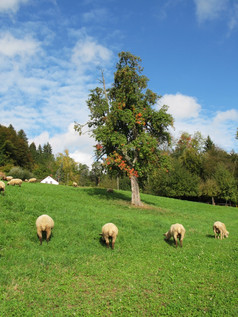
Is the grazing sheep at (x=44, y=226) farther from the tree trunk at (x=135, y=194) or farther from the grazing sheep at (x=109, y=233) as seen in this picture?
the tree trunk at (x=135, y=194)

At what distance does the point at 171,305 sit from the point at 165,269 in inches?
113

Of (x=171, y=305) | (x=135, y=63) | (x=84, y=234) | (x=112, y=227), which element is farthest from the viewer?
(x=135, y=63)

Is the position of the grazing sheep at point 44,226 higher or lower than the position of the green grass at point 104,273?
higher

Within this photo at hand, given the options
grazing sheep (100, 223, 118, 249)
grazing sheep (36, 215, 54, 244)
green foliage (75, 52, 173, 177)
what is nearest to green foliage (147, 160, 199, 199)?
green foliage (75, 52, 173, 177)

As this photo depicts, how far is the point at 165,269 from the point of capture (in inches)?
371

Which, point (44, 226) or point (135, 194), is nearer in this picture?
point (44, 226)

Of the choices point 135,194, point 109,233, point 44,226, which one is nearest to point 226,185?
point 135,194

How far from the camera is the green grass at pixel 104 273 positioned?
21.2 ft

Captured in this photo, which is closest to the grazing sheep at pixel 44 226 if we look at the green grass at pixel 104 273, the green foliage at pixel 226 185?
the green grass at pixel 104 273

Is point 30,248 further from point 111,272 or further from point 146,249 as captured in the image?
point 146,249

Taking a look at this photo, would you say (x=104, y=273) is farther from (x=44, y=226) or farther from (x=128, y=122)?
(x=128, y=122)

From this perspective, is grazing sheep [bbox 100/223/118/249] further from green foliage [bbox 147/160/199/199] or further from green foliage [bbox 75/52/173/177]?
green foliage [bbox 147/160/199/199]

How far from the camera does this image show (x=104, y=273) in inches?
342

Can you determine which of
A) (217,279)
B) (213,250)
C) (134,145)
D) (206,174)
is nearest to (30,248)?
(217,279)
